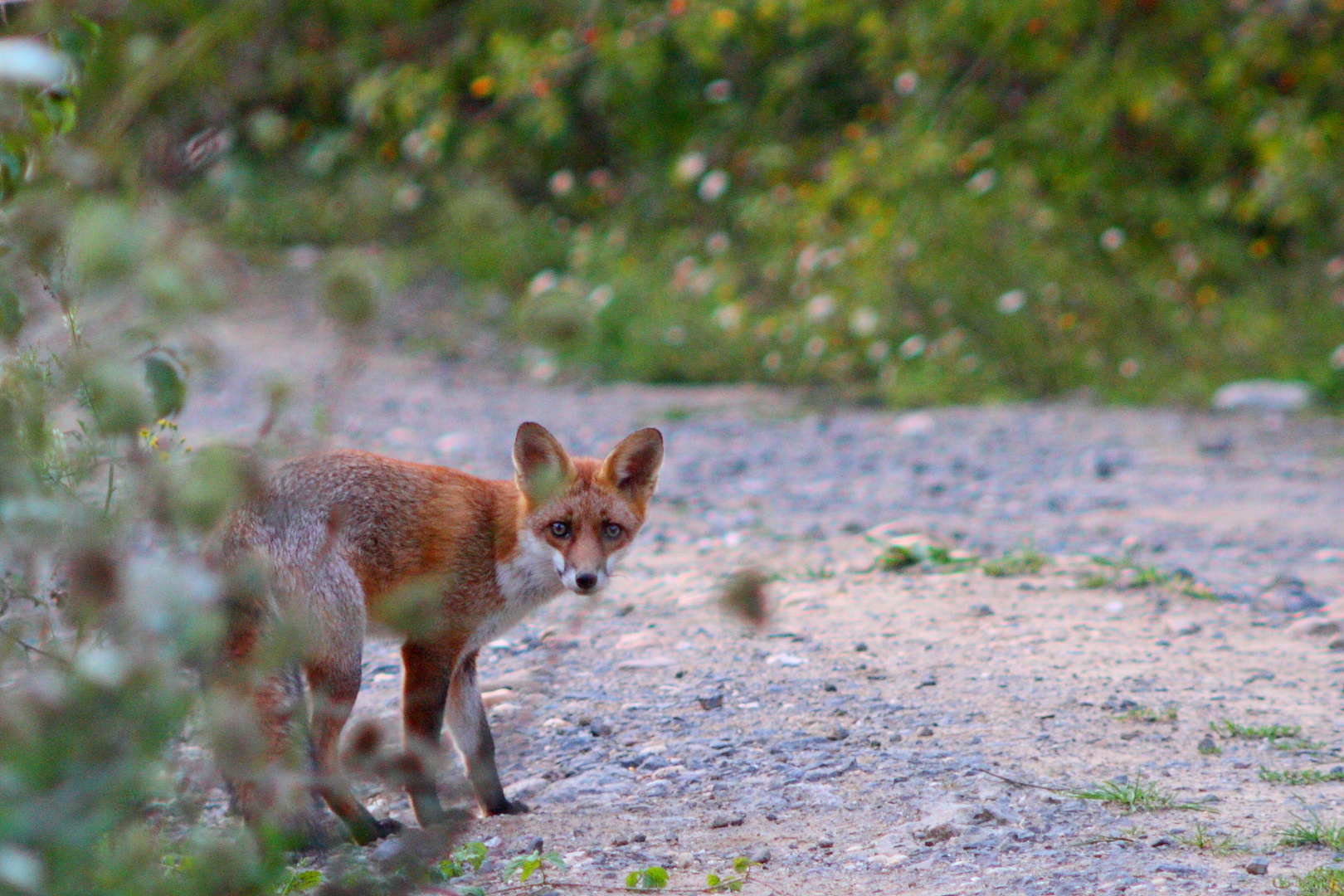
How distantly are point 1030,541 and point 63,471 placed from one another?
4337 millimetres

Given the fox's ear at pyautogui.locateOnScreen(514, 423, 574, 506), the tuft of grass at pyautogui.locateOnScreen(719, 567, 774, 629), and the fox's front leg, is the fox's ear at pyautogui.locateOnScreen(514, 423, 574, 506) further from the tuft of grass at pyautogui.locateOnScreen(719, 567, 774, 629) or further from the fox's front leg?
the tuft of grass at pyautogui.locateOnScreen(719, 567, 774, 629)

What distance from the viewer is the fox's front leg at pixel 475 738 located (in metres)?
3.61

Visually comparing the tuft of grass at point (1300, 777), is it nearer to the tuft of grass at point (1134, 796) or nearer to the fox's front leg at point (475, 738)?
the tuft of grass at point (1134, 796)

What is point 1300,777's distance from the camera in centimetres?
350

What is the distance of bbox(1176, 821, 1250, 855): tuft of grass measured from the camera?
3055mm

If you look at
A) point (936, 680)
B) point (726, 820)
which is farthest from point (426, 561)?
point (936, 680)

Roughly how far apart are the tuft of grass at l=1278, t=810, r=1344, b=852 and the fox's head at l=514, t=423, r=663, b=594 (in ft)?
5.70

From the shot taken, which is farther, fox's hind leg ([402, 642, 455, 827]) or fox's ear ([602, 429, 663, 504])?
fox's ear ([602, 429, 663, 504])

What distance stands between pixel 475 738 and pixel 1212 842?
1.89 m

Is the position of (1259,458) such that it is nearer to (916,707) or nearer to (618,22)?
(916,707)

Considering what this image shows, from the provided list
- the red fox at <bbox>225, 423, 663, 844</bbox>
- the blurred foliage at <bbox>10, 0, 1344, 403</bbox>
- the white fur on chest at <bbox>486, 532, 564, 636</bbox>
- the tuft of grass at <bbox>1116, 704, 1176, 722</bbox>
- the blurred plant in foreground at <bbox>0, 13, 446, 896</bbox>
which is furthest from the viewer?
the blurred foliage at <bbox>10, 0, 1344, 403</bbox>

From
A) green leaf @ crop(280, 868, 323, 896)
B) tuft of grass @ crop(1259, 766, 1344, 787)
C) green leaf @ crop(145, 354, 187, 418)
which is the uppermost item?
green leaf @ crop(145, 354, 187, 418)

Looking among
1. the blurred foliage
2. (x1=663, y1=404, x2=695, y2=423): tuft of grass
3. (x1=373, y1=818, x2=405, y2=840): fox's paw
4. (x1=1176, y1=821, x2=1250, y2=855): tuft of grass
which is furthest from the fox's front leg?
(x1=663, y1=404, x2=695, y2=423): tuft of grass

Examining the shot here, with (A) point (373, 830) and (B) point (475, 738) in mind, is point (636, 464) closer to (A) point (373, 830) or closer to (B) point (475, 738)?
(B) point (475, 738)
